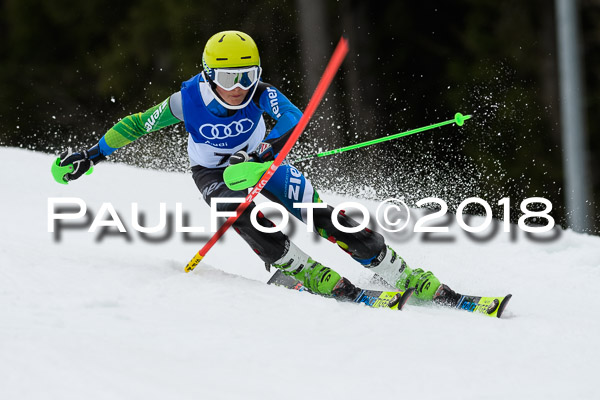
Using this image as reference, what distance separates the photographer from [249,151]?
4.30 m

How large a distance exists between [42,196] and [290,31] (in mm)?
→ 10557

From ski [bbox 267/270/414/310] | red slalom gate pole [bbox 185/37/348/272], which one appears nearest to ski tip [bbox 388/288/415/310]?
ski [bbox 267/270/414/310]

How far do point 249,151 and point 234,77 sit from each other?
521 mm

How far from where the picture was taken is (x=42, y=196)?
20.6ft

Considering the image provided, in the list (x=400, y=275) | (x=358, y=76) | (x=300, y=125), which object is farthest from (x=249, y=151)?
(x=358, y=76)

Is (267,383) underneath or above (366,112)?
underneath

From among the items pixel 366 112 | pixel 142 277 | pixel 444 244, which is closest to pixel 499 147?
pixel 366 112

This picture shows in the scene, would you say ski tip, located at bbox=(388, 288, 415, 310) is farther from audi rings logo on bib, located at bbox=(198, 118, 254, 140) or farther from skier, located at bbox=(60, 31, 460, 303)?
audi rings logo on bib, located at bbox=(198, 118, 254, 140)

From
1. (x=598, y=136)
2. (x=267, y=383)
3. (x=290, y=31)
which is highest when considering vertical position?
(x=290, y=31)

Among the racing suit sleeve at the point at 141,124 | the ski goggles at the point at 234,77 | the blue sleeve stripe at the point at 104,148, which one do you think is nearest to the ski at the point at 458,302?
the ski goggles at the point at 234,77

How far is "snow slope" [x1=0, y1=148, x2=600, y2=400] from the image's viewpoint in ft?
8.30

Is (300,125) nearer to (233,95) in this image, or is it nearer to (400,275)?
(233,95)

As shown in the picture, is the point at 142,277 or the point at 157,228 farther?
the point at 157,228

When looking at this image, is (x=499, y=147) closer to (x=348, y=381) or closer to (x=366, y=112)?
(x=366, y=112)
